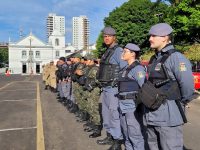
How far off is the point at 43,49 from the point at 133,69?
389ft

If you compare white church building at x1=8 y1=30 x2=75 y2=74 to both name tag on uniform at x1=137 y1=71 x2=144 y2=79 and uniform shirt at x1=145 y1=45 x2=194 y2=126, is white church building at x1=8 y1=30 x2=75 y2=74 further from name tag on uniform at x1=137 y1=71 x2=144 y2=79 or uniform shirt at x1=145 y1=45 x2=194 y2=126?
uniform shirt at x1=145 y1=45 x2=194 y2=126

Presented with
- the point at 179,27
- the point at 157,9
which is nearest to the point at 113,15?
the point at 157,9

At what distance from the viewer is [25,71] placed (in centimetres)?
12025

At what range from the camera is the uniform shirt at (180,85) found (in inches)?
169

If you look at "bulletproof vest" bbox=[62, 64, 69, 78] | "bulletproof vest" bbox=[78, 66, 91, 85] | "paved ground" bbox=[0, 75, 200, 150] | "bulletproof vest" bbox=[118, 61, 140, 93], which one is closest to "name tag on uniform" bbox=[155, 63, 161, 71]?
"bulletproof vest" bbox=[118, 61, 140, 93]

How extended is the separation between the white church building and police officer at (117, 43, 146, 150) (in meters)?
112

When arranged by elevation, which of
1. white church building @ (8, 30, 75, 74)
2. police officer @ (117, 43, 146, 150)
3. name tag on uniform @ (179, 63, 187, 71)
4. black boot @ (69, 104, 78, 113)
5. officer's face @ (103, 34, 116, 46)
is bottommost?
black boot @ (69, 104, 78, 113)

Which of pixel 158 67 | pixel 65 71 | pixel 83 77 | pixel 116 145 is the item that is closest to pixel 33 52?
pixel 65 71

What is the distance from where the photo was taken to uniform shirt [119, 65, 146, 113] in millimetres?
5863

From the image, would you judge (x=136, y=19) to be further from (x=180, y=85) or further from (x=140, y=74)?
(x=180, y=85)

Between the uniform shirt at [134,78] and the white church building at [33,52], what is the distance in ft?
366

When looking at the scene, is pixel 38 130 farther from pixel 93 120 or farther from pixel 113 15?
pixel 113 15

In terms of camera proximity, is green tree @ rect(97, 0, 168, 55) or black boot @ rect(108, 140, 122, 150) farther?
green tree @ rect(97, 0, 168, 55)

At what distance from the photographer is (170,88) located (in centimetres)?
438
